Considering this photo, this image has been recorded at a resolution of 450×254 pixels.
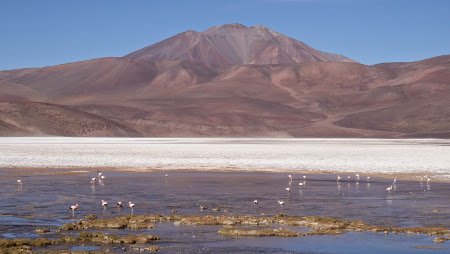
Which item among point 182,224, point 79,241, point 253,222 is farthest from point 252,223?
point 79,241

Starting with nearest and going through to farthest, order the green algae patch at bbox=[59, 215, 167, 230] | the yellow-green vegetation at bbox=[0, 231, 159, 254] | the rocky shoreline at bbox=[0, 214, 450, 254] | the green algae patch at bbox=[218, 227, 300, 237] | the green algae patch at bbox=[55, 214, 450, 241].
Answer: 1. the yellow-green vegetation at bbox=[0, 231, 159, 254]
2. the rocky shoreline at bbox=[0, 214, 450, 254]
3. the green algae patch at bbox=[218, 227, 300, 237]
4. the green algae patch at bbox=[55, 214, 450, 241]
5. the green algae patch at bbox=[59, 215, 167, 230]

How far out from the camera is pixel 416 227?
20.3m

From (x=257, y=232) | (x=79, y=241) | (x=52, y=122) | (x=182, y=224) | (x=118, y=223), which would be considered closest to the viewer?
(x=79, y=241)

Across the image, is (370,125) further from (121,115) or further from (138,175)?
(138,175)

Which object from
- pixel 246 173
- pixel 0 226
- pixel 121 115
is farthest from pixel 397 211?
pixel 121 115

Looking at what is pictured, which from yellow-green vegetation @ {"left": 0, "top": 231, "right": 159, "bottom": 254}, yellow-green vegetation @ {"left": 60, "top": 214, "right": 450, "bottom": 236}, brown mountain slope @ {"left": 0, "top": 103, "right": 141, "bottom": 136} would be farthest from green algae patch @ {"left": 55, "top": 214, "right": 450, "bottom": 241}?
brown mountain slope @ {"left": 0, "top": 103, "right": 141, "bottom": 136}

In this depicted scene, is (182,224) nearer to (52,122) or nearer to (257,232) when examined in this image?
(257,232)

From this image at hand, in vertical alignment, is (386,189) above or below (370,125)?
below

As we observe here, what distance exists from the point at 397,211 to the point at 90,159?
94.8 feet

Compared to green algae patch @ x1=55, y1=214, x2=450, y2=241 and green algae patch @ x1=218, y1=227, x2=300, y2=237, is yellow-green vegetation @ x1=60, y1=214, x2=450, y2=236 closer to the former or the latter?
green algae patch @ x1=55, y1=214, x2=450, y2=241

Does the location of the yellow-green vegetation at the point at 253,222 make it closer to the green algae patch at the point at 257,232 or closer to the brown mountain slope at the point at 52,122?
the green algae patch at the point at 257,232

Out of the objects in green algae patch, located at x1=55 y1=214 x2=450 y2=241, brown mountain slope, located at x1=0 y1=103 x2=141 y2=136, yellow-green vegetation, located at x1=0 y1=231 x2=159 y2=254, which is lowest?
yellow-green vegetation, located at x1=0 y1=231 x2=159 y2=254

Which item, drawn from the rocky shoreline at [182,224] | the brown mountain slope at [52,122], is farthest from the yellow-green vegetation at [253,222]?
the brown mountain slope at [52,122]

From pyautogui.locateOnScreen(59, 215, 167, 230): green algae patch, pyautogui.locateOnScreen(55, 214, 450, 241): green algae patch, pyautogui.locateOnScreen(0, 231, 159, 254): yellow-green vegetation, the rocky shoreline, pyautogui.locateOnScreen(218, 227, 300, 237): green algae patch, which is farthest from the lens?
pyautogui.locateOnScreen(59, 215, 167, 230): green algae patch
